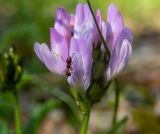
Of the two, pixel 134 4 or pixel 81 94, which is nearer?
pixel 81 94

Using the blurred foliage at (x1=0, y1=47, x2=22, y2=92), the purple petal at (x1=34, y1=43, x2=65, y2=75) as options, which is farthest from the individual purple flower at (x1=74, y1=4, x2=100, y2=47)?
the blurred foliage at (x1=0, y1=47, x2=22, y2=92)

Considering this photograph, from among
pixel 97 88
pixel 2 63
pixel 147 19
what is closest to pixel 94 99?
pixel 97 88

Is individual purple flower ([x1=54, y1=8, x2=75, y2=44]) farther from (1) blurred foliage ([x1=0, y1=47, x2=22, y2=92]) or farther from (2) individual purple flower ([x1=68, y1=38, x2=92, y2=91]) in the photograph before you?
(1) blurred foliage ([x1=0, y1=47, x2=22, y2=92])

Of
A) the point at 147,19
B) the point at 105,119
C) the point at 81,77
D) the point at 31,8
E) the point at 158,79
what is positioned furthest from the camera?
the point at 147,19

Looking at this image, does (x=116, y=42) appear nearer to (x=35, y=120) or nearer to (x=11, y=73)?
(x=11, y=73)

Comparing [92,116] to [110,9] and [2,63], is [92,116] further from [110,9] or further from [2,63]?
[110,9]
